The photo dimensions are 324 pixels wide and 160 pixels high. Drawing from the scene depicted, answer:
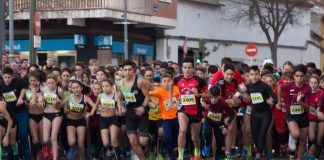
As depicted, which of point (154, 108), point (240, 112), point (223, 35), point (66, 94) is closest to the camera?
point (66, 94)

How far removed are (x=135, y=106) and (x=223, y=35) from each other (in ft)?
131

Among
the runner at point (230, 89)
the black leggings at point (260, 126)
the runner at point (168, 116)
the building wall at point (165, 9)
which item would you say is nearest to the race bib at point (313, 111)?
the black leggings at point (260, 126)

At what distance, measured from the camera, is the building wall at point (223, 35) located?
49125 mm

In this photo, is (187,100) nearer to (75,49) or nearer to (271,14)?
(75,49)

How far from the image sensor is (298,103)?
1480 centimetres

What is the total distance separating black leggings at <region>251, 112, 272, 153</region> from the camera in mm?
15699

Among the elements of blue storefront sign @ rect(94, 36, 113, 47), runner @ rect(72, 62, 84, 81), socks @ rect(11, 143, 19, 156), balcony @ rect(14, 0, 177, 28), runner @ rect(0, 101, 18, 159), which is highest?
balcony @ rect(14, 0, 177, 28)

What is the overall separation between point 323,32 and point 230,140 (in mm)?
57960

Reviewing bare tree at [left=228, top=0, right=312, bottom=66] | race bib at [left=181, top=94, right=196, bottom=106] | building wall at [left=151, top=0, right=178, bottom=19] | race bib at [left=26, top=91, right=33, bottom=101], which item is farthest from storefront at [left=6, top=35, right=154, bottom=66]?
race bib at [left=181, top=94, right=196, bottom=106]

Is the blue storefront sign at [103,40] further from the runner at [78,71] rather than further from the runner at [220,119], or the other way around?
the runner at [220,119]

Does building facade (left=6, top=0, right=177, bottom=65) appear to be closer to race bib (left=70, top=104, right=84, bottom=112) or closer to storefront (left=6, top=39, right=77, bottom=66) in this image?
storefront (left=6, top=39, right=77, bottom=66)

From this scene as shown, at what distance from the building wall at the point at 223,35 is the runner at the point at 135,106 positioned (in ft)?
108

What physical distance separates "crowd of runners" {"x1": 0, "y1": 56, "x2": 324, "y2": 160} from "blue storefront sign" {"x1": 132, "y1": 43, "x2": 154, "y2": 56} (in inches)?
1173

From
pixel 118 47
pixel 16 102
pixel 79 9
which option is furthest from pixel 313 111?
pixel 118 47
